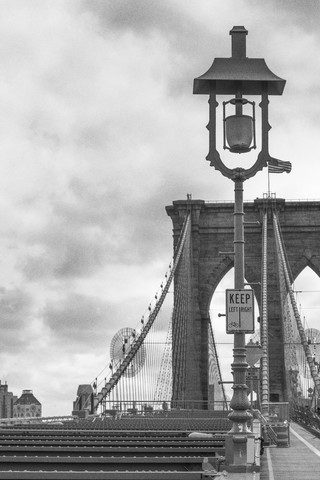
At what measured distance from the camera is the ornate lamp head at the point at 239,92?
52.3 ft

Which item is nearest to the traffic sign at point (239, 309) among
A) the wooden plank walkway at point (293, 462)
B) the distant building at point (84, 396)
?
the wooden plank walkway at point (293, 462)

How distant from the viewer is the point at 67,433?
21.5 meters

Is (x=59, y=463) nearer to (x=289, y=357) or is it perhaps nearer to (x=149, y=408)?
(x=149, y=408)

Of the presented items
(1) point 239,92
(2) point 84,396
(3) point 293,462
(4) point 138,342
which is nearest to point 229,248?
(4) point 138,342

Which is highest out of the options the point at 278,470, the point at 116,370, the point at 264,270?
the point at 264,270

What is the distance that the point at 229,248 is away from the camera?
84812 mm

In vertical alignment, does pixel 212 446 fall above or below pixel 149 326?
below

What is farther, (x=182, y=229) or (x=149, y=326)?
(x=182, y=229)

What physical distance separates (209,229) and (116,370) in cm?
3151

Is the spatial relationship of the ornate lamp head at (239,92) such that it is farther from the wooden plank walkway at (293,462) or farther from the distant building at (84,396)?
the distant building at (84,396)

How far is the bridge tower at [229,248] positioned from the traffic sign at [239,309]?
220 feet

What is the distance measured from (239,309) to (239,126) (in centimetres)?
271

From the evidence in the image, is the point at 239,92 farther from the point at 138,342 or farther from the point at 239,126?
the point at 138,342

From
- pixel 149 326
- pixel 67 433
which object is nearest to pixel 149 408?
pixel 149 326
